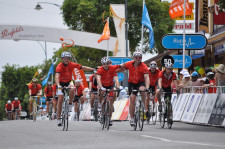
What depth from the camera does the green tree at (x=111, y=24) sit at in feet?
187

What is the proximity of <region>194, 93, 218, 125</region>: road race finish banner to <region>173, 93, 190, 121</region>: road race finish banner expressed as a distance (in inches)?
69.5

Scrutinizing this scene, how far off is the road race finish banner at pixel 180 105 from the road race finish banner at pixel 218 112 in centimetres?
317

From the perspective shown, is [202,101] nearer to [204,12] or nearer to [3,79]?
[204,12]

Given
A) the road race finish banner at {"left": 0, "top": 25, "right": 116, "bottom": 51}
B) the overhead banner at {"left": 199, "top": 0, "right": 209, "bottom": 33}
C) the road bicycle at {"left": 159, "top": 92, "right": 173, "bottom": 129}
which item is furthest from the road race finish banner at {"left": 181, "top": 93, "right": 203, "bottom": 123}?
the overhead banner at {"left": 199, "top": 0, "right": 209, "bottom": 33}

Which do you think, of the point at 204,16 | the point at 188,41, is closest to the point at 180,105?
the point at 188,41

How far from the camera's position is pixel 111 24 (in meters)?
55.7

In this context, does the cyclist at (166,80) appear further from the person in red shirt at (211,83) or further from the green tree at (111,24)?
the green tree at (111,24)

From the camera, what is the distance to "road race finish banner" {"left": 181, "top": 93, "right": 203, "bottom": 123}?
2086 centimetres

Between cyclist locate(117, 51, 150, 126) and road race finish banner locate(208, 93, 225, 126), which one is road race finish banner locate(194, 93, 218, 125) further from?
cyclist locate(117, 51, 150, 126)

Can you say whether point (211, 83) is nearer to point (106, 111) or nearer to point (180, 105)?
point (180, 105)

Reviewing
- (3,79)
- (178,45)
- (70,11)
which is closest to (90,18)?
(70,11)

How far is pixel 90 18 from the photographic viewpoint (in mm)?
57625

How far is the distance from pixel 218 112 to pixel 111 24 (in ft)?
123

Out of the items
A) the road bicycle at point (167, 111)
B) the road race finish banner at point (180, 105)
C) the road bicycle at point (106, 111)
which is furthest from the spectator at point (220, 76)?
the road bicycle at point (106, 111)
